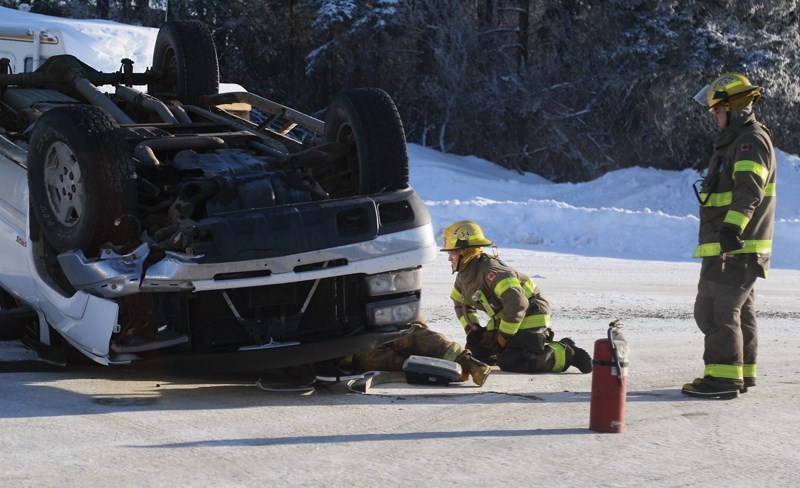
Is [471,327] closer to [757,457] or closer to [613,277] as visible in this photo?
[757,457]


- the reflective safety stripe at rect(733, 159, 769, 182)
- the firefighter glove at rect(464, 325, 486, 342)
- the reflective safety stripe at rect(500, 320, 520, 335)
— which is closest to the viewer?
the reflective safety stripe at rect(733, 159, 769, 182)

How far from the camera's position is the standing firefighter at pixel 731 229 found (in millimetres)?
7008

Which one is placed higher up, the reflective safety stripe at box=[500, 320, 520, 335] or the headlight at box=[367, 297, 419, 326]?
the headlight at box=[367, 297, 419, 326]

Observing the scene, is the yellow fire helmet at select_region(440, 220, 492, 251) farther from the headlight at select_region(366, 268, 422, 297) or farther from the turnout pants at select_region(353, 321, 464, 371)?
the headlight at select_region(366, 268, 422, 297)

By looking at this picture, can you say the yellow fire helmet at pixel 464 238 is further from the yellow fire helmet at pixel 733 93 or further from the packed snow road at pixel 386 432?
the yellow fire helmet at pixel 733 93

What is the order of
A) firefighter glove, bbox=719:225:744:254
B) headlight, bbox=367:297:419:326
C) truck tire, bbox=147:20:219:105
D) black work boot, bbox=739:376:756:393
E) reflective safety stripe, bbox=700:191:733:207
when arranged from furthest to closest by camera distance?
truck tire, bbox=147:20:219:105, black work boot, bbox=739:376:756:393, reflective safety stripe, bbox=700:191:733:207, firefighter glove, bbox=719:225:744:254, headlight, bbox=367:297:419:326

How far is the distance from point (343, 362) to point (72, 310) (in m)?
1.71

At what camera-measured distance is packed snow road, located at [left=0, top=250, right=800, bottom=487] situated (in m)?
5.10

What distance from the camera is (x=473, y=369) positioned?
23.3ft

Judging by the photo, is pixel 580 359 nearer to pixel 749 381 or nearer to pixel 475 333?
pixel 475 333

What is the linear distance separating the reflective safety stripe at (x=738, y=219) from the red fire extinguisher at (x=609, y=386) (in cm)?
137

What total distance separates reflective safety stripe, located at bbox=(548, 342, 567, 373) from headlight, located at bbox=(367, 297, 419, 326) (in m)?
1.43

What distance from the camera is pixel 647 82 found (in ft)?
86.0

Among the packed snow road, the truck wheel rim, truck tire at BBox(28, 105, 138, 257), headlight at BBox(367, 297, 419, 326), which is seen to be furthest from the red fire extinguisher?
the truck wheel rim
